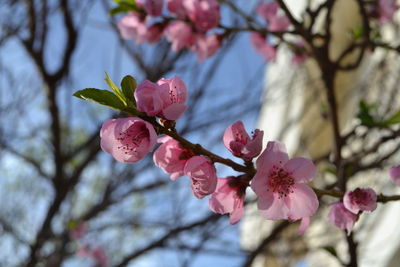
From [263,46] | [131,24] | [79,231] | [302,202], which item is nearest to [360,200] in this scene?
[302,202]

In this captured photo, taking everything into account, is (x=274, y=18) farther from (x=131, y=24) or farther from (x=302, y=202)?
(x=302, y=202)

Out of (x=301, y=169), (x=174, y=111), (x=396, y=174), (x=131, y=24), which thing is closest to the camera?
(x=174, y=111)

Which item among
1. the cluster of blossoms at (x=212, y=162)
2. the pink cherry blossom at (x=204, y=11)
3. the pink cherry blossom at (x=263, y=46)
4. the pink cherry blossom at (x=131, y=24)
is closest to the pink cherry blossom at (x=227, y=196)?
the cluster of blossoms at (x=212, y=162)

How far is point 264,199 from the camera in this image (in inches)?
32.9

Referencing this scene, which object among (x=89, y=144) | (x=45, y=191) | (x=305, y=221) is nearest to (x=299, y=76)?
(x=89, y=144)

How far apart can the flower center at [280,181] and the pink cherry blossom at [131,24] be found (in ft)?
3.18

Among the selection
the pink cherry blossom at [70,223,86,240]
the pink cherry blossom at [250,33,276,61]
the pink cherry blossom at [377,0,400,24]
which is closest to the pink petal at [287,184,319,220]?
the pink cherry blossom at [250,33,276,61]

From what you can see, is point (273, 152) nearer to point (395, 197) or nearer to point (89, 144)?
point (395, 197)

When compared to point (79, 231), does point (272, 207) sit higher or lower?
higher

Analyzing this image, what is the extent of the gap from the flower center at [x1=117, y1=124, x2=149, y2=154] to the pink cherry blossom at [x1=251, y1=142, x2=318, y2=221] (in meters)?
0.21

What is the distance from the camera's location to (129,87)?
79cm

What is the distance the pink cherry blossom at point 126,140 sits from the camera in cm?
78

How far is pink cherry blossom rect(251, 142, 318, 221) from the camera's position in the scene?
79 cm

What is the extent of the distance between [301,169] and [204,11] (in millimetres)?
859
